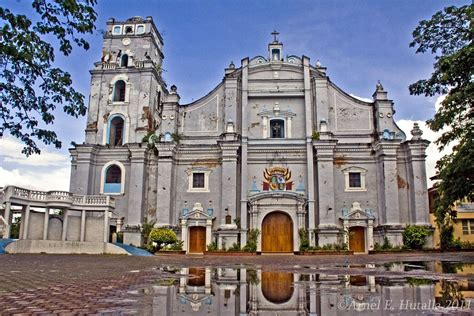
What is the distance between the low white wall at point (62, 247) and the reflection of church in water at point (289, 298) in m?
16.5

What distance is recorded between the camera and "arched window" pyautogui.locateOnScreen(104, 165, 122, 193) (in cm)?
2720

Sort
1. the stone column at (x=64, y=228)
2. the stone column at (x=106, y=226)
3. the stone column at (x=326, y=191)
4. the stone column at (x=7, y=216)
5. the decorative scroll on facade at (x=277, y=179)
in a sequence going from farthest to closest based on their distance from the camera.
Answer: the decorative scroll on facade at (x=277, y=179)
the stone column at (x=326, y=191)
the stone column at (x=106, y=226)
the stone column at (x=64, y=228)
the stone column at (x=7, y=216)

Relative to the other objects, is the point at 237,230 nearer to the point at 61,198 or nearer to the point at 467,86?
the point at 61,198

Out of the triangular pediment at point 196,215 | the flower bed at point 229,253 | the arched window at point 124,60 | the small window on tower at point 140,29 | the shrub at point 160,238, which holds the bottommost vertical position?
the flower bed at point 229,253

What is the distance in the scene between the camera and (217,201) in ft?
86.7

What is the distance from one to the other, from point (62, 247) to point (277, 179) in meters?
12.9

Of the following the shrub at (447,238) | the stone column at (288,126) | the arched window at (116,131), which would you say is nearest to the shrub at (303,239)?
the stone column at (288,126)

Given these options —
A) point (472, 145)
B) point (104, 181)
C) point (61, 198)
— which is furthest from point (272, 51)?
point (472, 145)

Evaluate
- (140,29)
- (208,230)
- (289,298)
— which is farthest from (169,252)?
(289,298)

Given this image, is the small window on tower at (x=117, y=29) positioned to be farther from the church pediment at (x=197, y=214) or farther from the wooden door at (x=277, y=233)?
the wooden door at (x=277, y=233)

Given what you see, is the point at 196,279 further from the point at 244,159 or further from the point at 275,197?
the point at 244,159

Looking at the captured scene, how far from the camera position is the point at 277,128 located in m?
28.0

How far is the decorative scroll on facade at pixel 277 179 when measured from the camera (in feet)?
86.5

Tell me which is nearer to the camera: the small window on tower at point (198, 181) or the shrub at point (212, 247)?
the shrub at point (212, 247)
